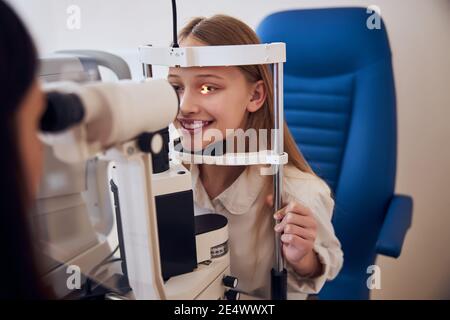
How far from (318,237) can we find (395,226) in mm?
197

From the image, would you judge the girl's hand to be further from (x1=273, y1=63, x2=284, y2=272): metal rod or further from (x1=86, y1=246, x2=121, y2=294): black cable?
(x1=86, y1=246, x2=121, y2=294): black cable

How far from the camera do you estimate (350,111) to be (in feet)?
3.13

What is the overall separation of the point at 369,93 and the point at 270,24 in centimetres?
27

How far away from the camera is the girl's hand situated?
595 mm

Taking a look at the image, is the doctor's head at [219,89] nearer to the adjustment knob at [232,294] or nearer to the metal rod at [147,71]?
the metal rod at [147,71]

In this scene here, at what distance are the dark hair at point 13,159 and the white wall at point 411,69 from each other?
43cm

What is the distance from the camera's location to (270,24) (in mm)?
903

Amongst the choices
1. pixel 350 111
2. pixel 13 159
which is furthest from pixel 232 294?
pixel 350 111

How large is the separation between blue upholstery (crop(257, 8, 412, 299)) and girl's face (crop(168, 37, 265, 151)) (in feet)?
0.93

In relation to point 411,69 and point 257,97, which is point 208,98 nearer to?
point 257,97

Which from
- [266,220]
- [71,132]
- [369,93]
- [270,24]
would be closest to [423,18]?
[369,93]

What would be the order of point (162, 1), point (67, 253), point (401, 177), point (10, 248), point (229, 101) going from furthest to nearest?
point (401, 177) < point (162, 1) < point (229, 101) < point (67, 253) < point (10, 248)

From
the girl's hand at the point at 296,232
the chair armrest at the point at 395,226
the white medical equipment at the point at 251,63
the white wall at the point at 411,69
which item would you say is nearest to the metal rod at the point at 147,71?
the white medical equipment at the point at 251,63
